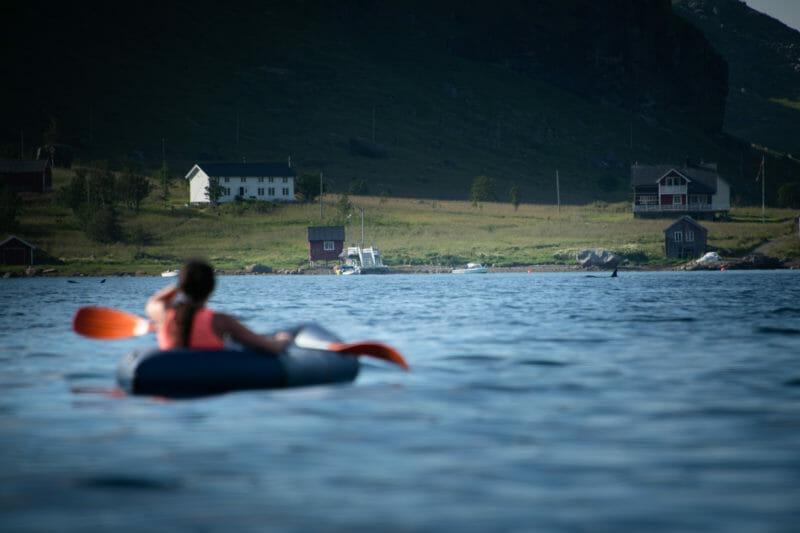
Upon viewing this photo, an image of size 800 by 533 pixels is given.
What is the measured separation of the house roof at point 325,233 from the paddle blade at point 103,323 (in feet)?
310

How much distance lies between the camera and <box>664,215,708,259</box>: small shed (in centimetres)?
10525

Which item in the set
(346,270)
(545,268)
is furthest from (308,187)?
(545,268)

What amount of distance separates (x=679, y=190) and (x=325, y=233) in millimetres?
58546

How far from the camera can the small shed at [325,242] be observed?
11169cm

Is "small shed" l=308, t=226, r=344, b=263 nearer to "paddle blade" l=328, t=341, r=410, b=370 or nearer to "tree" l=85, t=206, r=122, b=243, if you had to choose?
"tree" l=85, t=206, r=122, b=243

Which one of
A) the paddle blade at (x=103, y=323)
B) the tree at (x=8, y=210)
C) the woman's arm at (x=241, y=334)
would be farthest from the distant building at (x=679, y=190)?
the woman's arm at (x=241, y=334)

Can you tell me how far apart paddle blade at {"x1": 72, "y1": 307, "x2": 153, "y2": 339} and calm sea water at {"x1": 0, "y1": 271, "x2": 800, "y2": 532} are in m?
0.94

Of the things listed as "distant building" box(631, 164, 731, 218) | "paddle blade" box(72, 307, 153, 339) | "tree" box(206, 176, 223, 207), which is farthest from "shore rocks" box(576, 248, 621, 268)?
"paddle blade" box(72, 307, 153, 339)

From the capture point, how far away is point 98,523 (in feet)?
24.4

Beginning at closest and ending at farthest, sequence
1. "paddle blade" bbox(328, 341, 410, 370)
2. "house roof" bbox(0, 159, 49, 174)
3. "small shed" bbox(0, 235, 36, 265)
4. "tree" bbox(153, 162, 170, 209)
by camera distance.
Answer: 1. "paddle blade" bbox(328, 341, 410, 370)
2. "small shed" bbox(0, 235, 36, 265)
3. "tree" bbox(153, 162, 170, 209)
4. "house roof" bbox(0, 159, 49, 174)

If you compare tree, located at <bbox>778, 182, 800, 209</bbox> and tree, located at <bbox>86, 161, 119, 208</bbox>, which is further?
tree, located at <bbox>778, 182, 800, 209</bbox>

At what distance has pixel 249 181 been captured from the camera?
146250mm

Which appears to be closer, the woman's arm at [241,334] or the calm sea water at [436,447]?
the calm sea water at [436,447]

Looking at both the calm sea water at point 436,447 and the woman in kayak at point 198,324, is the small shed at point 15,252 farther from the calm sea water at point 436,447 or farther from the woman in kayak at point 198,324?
the woman in kayak at point 198,324
